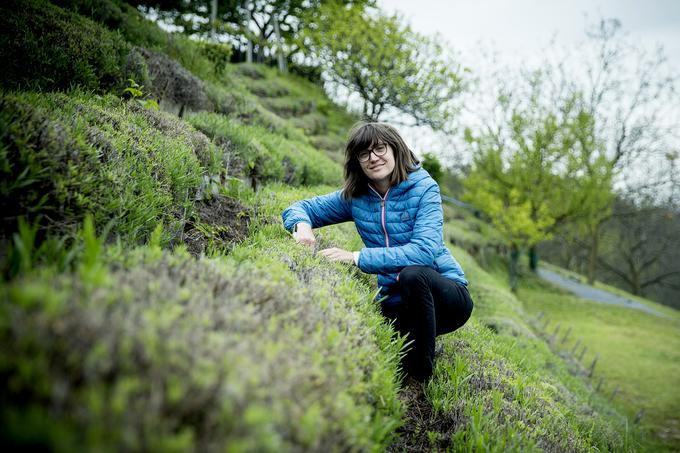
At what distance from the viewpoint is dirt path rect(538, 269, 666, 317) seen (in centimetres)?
1982

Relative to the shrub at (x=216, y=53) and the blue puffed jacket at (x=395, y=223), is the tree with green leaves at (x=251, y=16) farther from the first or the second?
the blue puffed jacket at (x=395, y=223)

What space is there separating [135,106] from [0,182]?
7.08ft

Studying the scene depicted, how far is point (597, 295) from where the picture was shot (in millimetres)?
21031

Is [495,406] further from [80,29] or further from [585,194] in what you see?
[585,194]

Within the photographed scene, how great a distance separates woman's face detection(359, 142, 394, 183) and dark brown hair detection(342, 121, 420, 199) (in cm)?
4

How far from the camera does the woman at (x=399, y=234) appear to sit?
264 centimetres

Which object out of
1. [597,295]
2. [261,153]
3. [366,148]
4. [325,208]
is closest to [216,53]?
[261,153]

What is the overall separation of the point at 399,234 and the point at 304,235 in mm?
795

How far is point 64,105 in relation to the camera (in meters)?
2.50

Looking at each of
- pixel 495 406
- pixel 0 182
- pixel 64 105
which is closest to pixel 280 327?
pixel 0 182

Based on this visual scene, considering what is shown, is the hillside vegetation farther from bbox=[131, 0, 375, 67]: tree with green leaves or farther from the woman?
Result: bbox=[131, 0, 375, 67]: tree with green leaves

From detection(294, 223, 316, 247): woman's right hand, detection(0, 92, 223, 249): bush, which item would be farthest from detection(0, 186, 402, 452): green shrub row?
detection(294, 223, 316, 247): woman's right hand

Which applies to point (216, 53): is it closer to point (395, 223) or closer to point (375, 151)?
point (375, 151)

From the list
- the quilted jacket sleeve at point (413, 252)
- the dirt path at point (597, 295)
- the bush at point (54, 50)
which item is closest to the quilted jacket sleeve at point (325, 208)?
the quilted jacket sleeve at point (413, 252)
